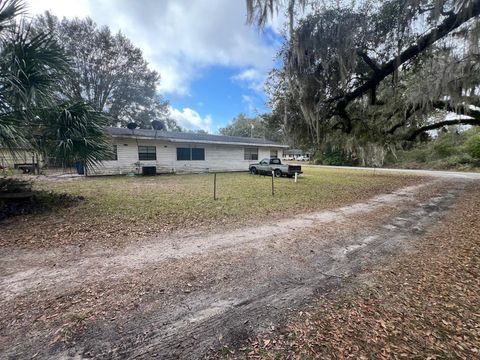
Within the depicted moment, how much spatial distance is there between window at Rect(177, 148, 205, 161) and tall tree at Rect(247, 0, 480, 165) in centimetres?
1027

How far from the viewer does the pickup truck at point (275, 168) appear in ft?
46.2

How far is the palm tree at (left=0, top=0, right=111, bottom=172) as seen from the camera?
15.4 ft

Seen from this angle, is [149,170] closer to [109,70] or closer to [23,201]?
[23,201]

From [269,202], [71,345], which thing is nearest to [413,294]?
[71,345]

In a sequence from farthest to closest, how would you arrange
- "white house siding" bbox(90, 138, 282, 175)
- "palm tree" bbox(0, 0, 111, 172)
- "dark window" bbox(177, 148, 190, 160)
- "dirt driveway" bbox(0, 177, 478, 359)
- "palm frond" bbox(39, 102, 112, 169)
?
"dark window" bbox(177, 148, 190, 160) < "white house siding" bbox(90, 138, 282, 175) < "palm frond" bbox(39, 102, 112, 169) < "palm tree" bbox(0, 0, 111, 172) < "dirt driveway" bbox(0, 177, 478, 359)

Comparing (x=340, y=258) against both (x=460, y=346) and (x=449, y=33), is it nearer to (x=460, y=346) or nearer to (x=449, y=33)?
(x=460, y=346)

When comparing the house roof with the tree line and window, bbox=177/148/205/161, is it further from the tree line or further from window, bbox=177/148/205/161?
the tree line

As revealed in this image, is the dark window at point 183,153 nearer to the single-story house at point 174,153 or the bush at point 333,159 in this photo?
the single-story house at point 174,153

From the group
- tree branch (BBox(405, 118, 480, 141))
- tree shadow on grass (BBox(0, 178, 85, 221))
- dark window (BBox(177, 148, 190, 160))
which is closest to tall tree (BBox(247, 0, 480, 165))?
tree branch (BBox(405, 118, 480, 141))

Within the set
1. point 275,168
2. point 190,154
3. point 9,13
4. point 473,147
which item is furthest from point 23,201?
point 473,147

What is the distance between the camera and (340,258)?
335cm

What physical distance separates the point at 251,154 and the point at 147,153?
8498 mm

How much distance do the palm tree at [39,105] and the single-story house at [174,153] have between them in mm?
6993

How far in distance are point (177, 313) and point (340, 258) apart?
2471 mm
